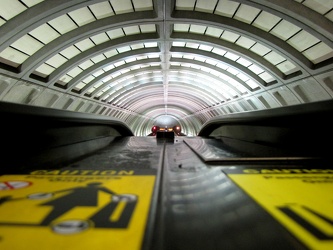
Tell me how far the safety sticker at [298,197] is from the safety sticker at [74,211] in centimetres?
52

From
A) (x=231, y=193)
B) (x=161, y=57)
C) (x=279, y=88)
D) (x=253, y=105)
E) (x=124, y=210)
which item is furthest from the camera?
(x=253, y=105)

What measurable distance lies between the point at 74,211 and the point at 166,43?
39.0 ft

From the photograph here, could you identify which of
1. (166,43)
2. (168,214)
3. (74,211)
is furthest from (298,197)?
(166,43)

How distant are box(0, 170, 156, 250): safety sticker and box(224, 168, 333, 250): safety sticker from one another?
1.71 ft

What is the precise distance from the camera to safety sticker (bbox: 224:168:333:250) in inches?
28.1

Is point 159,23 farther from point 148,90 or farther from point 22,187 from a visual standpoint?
point 148,90

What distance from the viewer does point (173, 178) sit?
54.1 inches

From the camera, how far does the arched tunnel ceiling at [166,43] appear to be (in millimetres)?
7418

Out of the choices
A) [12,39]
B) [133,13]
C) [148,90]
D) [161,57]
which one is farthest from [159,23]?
[148,90]

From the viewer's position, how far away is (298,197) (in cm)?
100

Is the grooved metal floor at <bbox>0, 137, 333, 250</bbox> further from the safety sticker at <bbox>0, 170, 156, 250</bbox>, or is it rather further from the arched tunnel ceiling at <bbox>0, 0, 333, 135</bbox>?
the arched tunnel ceiling at <bbox>0, 0, 333, 135</bbox>

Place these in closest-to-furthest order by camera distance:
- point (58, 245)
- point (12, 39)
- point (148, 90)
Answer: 1. point (58, 245)
2. point (12, 39)
3. point (148, 90)

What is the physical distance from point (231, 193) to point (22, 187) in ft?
3.63

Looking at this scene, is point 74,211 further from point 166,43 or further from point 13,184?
point 166,43
